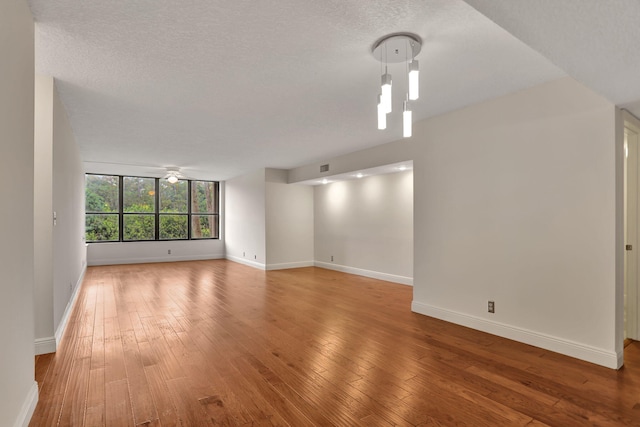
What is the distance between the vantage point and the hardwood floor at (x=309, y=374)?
1.96 m

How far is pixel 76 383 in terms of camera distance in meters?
2.34

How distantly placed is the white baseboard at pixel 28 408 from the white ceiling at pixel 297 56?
7.38 ft

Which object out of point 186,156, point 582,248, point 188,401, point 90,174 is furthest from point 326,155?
point 90,174

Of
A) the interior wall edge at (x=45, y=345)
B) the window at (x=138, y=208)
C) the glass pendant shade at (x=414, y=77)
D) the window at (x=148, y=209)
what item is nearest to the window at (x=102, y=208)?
the window at (x=148, y=209)

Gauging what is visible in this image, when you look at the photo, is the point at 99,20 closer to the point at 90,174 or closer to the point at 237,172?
the point at 237,172

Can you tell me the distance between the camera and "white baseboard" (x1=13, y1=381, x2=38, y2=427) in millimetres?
1746

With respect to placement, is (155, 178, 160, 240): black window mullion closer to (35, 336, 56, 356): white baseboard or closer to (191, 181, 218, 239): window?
(191, 181, 218, 239): window

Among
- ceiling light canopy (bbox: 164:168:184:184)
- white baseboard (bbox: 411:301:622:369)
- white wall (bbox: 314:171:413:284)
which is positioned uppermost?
ceiling light canopy (bbox: 164:168:184:184)

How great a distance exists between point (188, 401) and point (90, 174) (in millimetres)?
8446

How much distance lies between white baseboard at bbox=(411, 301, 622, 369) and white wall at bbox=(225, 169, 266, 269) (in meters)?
4.83

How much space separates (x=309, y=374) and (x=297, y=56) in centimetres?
239

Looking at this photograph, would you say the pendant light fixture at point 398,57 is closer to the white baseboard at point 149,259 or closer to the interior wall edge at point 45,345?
the interior wall edge at point 45,345

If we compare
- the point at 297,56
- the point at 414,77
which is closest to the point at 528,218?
the point at 414,77

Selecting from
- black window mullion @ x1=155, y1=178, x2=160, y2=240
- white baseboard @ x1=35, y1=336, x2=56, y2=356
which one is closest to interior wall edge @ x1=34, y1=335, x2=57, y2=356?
white baseboard @ x1=35, y1=336, x2=56, y2=356
